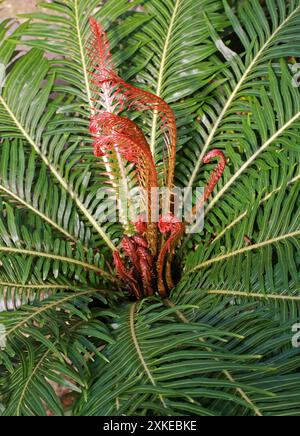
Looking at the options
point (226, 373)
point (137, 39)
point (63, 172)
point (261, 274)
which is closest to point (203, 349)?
point (226, 373)

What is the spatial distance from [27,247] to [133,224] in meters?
0.26

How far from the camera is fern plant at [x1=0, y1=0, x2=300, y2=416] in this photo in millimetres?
979

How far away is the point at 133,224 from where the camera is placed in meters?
1.30

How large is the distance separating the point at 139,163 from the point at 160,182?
0.70 ft

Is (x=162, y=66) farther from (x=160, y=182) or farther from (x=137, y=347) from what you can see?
(x=137, y=347)

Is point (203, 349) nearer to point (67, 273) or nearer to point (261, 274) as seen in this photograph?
point (261, 274)

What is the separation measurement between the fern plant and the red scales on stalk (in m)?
0.04

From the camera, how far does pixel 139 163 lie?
3.62ft

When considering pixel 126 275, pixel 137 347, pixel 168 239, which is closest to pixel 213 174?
pixel 168 239

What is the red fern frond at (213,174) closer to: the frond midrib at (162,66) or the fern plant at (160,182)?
the fern plant at (160,182)

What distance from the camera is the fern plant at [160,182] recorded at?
98 cm

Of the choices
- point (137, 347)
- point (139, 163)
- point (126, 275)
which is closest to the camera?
point (137, 347)

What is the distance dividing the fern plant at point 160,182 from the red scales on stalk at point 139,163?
42mm

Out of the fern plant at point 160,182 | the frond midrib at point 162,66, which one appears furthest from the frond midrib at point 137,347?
the frond midrib at point 162,66
